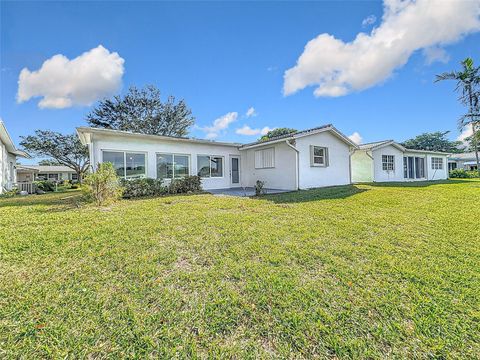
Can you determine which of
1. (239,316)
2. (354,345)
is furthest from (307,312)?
(239,316)

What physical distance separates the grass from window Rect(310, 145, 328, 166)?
8.16 metres

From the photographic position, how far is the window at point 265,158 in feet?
44.4

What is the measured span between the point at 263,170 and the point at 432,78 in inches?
689

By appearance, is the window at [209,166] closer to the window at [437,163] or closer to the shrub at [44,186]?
the shrub at [44,186]

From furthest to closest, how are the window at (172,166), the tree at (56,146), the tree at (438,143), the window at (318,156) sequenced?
1. the tree at (438,143)
2. the tree at (56,146)
3. the window at (318,156)
4. the window at (172,166)

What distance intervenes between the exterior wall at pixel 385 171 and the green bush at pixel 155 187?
50.4ft

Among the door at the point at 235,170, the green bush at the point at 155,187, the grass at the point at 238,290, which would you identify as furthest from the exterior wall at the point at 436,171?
the green bush at the point at 155,187

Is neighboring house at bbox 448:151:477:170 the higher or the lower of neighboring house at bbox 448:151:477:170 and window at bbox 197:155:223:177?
the higher

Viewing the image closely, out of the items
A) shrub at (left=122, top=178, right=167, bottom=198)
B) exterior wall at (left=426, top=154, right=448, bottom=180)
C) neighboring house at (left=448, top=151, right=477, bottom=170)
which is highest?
neighboring house at (left=448, top=151, right=477, bottom=170)

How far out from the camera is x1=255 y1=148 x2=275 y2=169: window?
13.5 metres

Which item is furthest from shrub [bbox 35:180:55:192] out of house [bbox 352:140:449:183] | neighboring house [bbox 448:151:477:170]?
neighboring house [bbox 448:151:477:170]

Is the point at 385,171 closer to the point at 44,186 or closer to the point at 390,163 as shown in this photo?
the point at 390,163

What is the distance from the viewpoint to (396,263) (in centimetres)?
342

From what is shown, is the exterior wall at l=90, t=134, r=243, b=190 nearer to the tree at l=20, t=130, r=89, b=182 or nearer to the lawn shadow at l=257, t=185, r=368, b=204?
the lawn shadow at l=257, t=185, r=368, b=204
